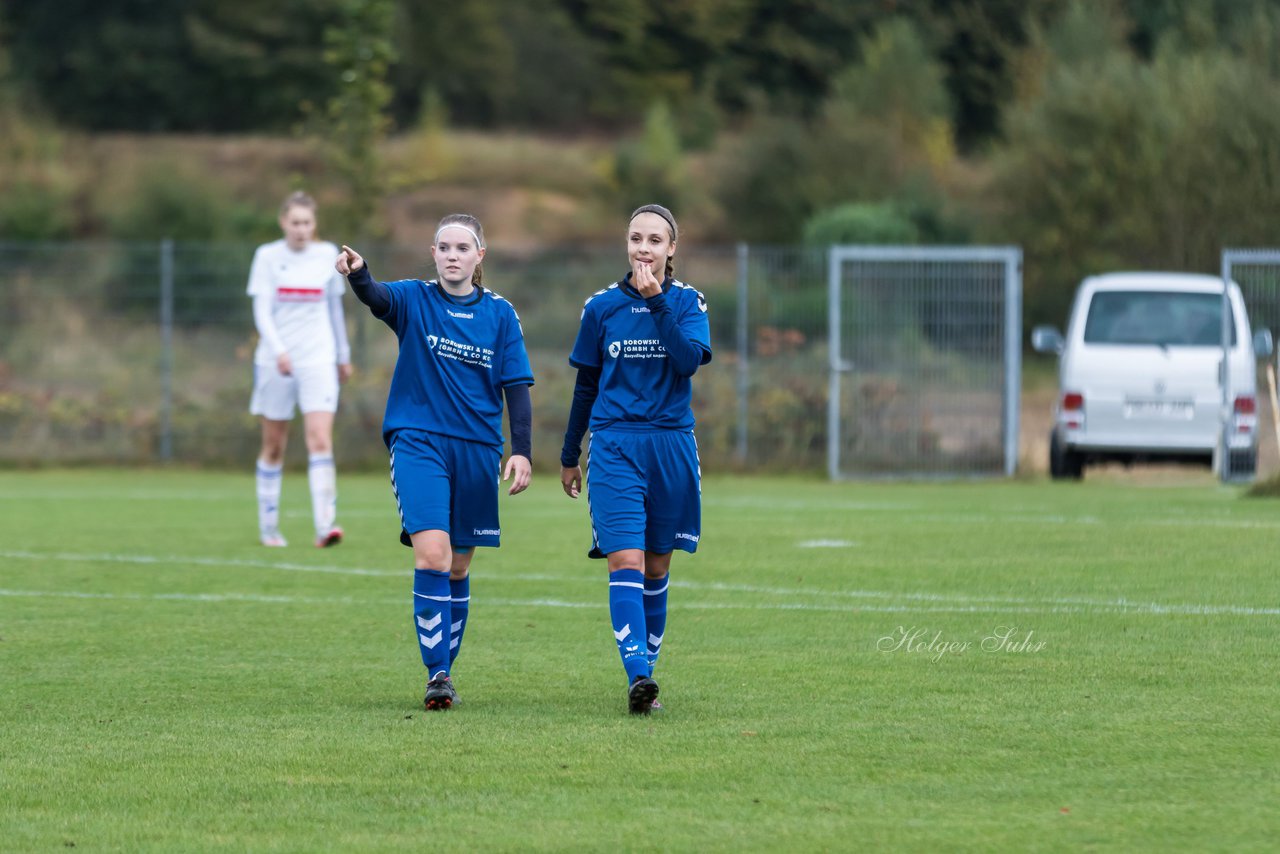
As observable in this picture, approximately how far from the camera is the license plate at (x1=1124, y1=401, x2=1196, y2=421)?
18.6 m

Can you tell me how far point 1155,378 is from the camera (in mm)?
18719

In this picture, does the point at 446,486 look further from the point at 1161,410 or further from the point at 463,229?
the point at 1161,410

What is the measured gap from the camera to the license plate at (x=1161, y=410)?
61.1 feet

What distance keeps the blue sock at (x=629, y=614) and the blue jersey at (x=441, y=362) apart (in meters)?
0.77

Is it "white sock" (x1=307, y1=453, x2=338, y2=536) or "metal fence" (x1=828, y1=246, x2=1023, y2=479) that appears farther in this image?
"metal fence" (x1=828, y1=246, x2=1023, y2=479)

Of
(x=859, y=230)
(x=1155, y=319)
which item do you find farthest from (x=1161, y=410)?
(x=859, y=230)

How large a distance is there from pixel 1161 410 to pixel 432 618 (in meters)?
12.6

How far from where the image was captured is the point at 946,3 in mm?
62219

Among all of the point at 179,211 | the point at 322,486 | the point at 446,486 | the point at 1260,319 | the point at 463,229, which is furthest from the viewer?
the point at 179,211

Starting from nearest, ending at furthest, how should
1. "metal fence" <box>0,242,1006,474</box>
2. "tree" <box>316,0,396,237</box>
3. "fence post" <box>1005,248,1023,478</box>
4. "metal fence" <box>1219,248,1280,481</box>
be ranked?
"metal fence" <box>1219,248,1280,481</box> → "fence post" <box>1005,248,1023,478</box> → "metal fence" <box>0,242,1006,474</box> → "tree" <box>316,0,396,237</box>

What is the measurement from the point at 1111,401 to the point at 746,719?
12.6 meters

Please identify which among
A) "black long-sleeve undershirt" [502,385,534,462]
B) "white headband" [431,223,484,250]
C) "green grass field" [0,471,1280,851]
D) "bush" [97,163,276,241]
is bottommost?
"green grass field" [0,471,1280,851]

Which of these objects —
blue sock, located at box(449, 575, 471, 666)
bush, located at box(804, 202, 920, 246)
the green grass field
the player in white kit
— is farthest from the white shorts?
bush, located at box(804, 202, 920, 246)

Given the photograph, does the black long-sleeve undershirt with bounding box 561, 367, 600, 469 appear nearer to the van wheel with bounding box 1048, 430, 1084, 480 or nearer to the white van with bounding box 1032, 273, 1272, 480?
the white van with bounding box 1032, 273, 1272, 480
